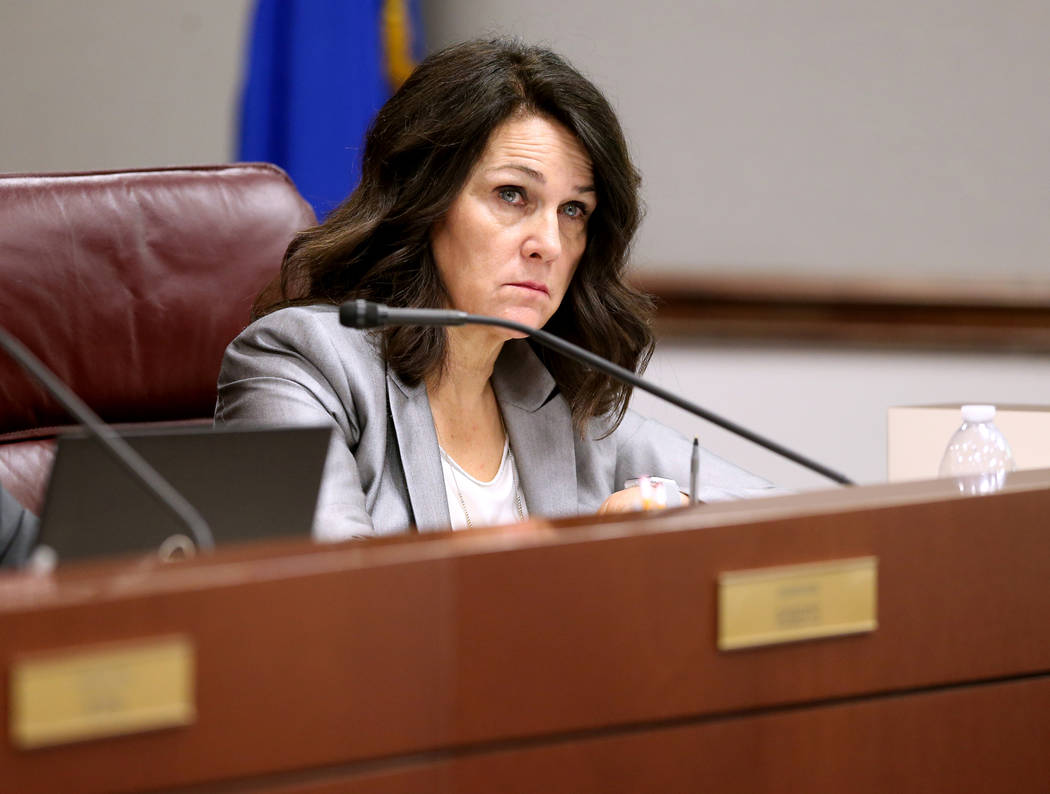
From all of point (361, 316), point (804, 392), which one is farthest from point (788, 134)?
point (361, 316)

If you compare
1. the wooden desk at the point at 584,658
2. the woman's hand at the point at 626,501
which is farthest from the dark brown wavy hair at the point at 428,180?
the wooden desk at the point at 584,658

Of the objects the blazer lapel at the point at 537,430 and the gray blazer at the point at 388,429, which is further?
the blazer lapel at the point at 537,430

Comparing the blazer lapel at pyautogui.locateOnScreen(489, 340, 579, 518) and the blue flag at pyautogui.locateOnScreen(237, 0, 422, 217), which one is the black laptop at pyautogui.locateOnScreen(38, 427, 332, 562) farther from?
the blue flag at pyautogui.locateOnScreen(237, 0, 422, 217)

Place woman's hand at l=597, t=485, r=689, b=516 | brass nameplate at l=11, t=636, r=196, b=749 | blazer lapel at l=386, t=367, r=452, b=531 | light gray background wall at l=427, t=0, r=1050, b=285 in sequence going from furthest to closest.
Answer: light gray background wall at l=427, t=0, r=1050, b=285, blazer lapel at l=386, t=367, r=452, b=531, woman's hand at l=597, t=485, r=689, b=516, brass nameplate at l=11, t=636, r=196, b=749

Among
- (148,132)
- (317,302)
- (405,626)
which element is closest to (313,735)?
(405,626)

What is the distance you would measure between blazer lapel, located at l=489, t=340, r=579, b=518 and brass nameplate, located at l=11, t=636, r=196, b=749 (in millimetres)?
1171

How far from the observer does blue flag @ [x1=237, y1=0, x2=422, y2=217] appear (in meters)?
2.70

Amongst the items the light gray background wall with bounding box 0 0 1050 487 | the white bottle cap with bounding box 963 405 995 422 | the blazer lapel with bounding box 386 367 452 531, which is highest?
the light gray background wall with bounding box 0 0 1050 487

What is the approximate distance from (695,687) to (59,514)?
0.49 meters

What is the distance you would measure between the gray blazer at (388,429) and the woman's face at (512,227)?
0.54ft

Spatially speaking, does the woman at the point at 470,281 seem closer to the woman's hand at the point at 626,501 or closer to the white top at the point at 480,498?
the white top at the point at 480,498

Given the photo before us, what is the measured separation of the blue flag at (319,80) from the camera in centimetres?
270

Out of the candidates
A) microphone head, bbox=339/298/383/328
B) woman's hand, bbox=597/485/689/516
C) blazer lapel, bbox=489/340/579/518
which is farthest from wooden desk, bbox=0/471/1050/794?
blazer lapel, bbox=489/340/579/518

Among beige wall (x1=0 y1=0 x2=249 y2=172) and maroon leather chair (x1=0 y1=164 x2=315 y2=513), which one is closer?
maroon leather chair (x1=0 y1=164 x2=315 y2=513)
